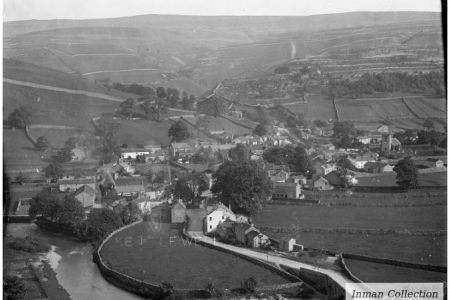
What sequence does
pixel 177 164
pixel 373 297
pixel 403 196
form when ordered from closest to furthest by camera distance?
pixel 373 297, pixel 177 164, pixel 403 196

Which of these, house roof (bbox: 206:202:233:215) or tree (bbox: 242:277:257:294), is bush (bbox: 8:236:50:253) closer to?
house roof (bbox: 206:202:233:215)

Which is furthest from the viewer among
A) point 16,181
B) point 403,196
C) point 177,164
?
point 403,196

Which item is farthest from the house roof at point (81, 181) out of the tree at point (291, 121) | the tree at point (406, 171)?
the tree at point (406, 171)

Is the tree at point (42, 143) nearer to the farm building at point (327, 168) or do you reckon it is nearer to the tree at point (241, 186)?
the tree at point (241, 186)

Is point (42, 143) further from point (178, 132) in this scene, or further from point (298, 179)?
point (298, 179)

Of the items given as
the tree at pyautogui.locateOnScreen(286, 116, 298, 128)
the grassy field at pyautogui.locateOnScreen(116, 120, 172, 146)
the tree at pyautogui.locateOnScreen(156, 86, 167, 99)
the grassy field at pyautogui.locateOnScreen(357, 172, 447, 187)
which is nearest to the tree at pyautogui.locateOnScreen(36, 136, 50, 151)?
the grassy field at pyautogui.locateOnScreen(116, 120, 172, 146)

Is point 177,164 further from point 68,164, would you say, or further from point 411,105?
point 411,105

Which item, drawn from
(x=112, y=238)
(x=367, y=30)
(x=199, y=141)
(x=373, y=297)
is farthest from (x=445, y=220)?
(x=112, y=238)

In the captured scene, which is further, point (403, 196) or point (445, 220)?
point (403, 196)
